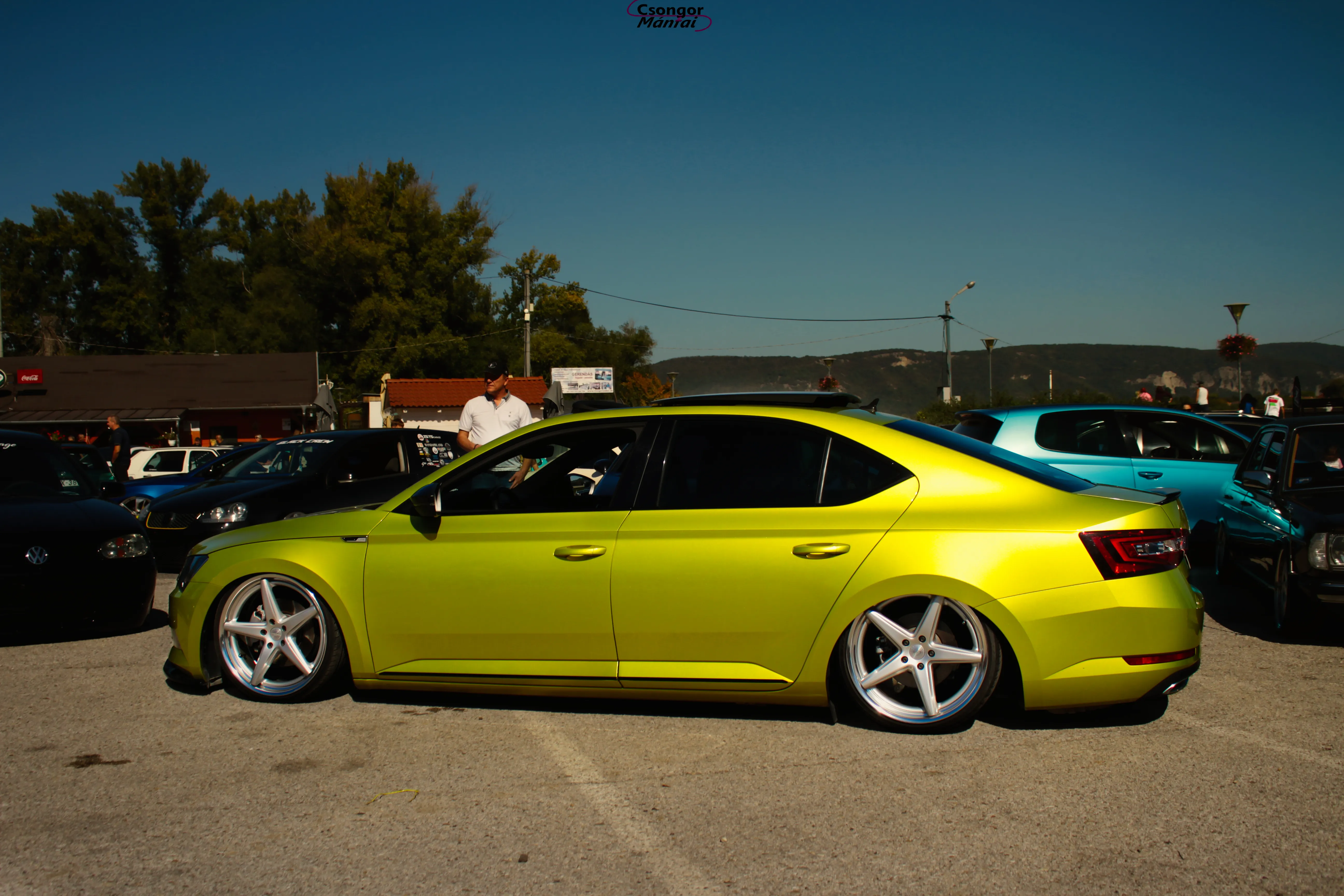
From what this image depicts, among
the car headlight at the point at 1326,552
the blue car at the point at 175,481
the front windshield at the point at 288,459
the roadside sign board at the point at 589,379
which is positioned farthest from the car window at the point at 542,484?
the roadside sign board at the point at 589,379

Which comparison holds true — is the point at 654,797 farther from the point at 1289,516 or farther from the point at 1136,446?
the point at 1136,446

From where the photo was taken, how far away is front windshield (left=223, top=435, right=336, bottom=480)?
9.27 metres

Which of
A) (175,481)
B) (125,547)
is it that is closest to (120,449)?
(175,481)

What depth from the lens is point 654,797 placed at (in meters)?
3.42

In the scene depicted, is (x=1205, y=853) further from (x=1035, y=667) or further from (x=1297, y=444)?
(x=1297, y=444)

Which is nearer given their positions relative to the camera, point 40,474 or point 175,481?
point 40,474

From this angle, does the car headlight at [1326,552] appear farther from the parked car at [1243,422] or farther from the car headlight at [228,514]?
the car headlight at [228,514]

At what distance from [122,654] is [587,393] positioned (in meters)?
69.2

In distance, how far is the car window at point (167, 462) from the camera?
18172mm

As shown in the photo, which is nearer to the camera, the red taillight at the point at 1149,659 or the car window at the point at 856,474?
the red taillight at the point at 1149,659

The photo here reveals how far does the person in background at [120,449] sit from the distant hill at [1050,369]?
127 metres

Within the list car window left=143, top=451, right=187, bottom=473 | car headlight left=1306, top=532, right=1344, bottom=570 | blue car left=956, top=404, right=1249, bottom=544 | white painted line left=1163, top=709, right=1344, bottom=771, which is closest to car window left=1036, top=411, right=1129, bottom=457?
blue car left=956, top=404, right=1249, bottom=544

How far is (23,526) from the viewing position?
5902 mm

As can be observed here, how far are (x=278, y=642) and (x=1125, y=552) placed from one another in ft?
12.7
